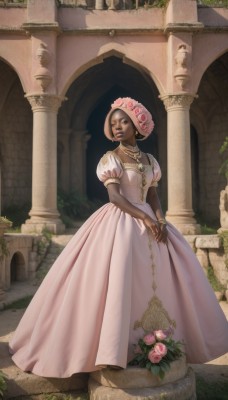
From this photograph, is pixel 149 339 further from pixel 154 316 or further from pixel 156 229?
pixel 156 229

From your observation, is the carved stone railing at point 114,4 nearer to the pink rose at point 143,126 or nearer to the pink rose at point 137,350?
the pink rose at point 143,126

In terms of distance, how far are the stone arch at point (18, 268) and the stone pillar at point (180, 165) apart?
342 cm

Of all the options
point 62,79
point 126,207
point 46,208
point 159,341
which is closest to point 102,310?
point 159,341

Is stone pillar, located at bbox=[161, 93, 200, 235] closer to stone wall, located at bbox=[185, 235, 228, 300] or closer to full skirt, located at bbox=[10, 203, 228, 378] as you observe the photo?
stone wall, located at bbox=[185, 235, 228, 300]


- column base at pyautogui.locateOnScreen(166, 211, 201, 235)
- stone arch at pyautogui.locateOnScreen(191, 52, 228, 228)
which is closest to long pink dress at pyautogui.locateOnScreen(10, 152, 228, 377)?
column base at pyautogui.locateOnScreen(166, 211, 201, 235)

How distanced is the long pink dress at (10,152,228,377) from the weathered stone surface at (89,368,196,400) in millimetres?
152

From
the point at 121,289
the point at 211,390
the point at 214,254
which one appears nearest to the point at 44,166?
the point at 214,254

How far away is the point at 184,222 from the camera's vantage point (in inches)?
360

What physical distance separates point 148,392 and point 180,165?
7.34 m

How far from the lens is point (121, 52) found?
31.4 ft

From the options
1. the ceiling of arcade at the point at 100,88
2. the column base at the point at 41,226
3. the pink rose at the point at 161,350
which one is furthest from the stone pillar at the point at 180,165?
the pink rose at the point at 161,350

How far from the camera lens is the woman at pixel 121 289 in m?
2.42

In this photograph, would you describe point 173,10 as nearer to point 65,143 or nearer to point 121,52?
point 121,52

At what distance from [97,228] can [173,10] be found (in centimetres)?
801
